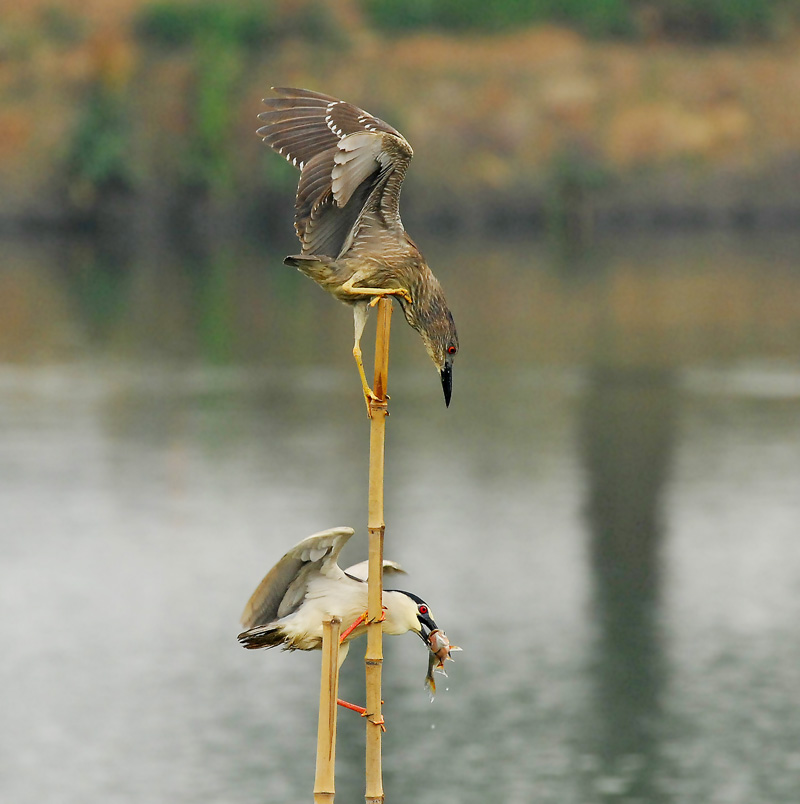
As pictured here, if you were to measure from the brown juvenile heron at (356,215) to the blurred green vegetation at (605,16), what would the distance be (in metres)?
74.9

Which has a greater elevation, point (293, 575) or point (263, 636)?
point (293, 575)

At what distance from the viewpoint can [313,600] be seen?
221 inches

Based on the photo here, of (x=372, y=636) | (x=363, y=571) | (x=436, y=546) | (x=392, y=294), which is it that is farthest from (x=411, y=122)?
(x=372, y=636)

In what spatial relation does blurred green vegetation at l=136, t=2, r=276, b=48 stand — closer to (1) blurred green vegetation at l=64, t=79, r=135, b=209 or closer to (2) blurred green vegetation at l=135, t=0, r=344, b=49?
(2) blurred green vegetation at l=135, t=0, r=344, b=49

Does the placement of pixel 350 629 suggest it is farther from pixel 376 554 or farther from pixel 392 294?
pixel 392 294

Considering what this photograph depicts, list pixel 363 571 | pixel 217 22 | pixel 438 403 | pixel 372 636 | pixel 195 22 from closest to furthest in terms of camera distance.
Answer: pixel 372 636, pixel 363 571, pixel 438 403, pixel 217 22, pixel 195 22

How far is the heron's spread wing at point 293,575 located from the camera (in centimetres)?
560

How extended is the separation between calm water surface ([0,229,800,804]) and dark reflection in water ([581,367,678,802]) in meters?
0.06

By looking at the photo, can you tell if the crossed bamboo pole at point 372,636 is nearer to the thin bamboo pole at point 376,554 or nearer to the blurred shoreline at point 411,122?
the thin bamboo pole at point 376,554

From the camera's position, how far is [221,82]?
7650 centimetres

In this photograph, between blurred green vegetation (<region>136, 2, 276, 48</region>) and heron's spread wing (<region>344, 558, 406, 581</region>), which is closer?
heron's spread wing (<region>344, 558, 406, 581</region>)

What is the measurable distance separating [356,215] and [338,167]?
224mm

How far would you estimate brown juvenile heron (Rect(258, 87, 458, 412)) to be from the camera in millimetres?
5668

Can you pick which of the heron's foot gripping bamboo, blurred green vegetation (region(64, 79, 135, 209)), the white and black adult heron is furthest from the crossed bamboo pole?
blurred green vegetation (region(64, 79, 135, 209))
